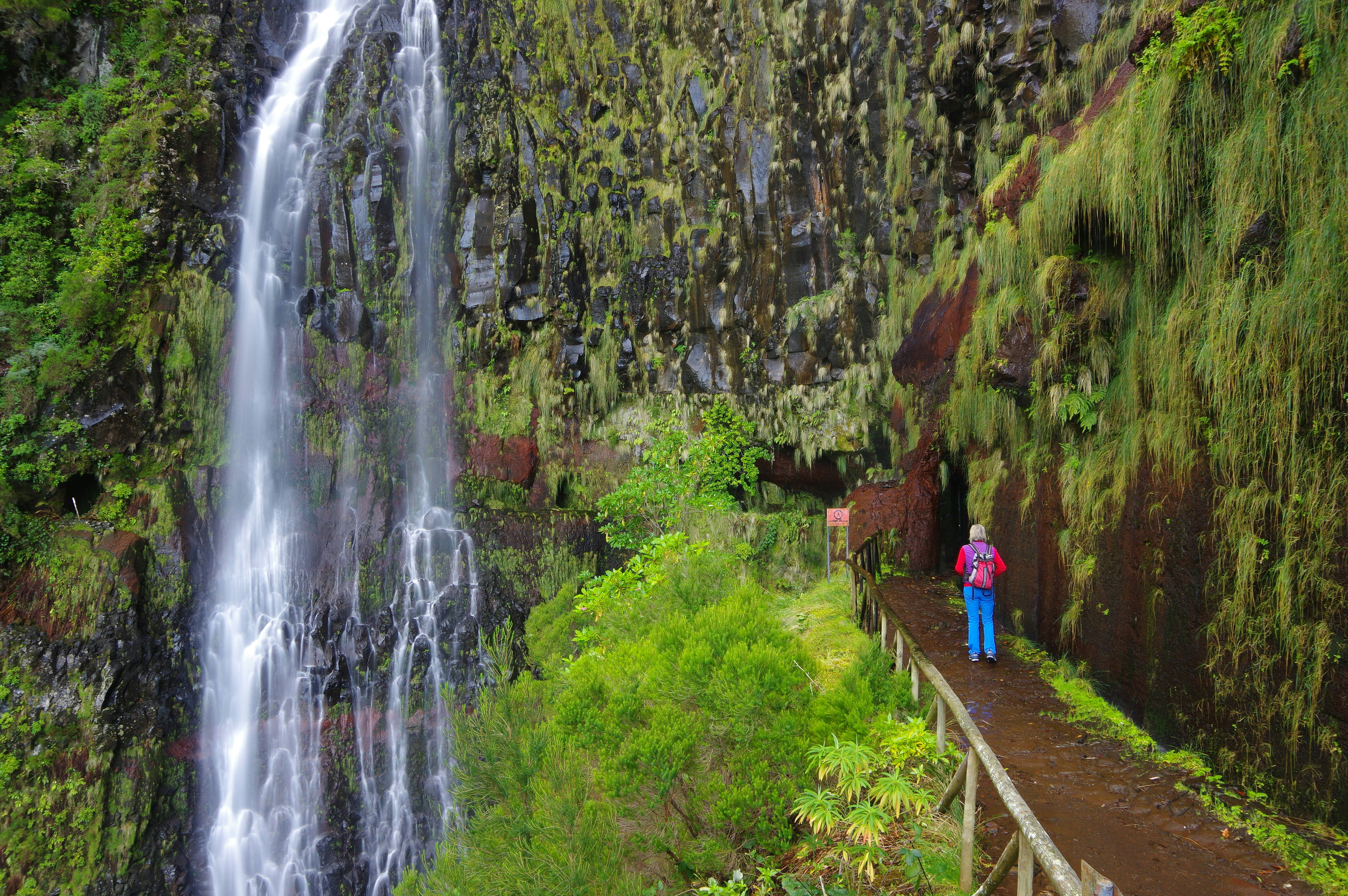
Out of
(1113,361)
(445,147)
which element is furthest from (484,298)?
(1113,361)

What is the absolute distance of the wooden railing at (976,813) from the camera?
2.11m

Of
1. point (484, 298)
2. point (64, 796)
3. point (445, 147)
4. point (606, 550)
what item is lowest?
point (64, 796)

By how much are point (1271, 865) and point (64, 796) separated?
19.7m

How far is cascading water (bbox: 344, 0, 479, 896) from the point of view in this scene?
15453 mm

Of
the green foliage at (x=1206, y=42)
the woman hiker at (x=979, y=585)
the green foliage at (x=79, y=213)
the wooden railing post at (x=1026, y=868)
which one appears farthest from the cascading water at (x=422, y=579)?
the green foliage at (x=1206, y=42)

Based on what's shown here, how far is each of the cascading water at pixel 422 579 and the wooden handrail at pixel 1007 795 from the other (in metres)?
12.9

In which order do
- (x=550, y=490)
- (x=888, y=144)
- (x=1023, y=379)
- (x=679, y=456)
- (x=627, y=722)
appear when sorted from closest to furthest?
(x=627, y=722)
(x=1023, y=379)
(x=888, y=144)
(x=679, y=456)
(x=550, y=490)

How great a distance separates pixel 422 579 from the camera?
16688 millimetres

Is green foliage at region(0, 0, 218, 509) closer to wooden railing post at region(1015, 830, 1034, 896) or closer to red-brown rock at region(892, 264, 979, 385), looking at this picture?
red-brown rock at region(892, 264, 979, 385)

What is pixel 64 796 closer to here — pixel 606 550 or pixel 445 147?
pixel 606 550

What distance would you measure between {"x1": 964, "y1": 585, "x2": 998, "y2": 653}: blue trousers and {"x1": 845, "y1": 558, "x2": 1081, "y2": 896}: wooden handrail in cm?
217

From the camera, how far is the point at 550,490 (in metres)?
17.3

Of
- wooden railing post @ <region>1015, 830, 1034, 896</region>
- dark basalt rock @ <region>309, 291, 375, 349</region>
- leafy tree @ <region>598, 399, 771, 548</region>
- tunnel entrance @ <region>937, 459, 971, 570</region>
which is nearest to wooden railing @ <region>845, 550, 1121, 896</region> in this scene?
wooden railing post @ <region>1015, 830, 1034, 896</region>

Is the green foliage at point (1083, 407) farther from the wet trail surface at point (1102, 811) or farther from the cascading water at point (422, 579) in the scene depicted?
the cascading water at point (422, 579)
